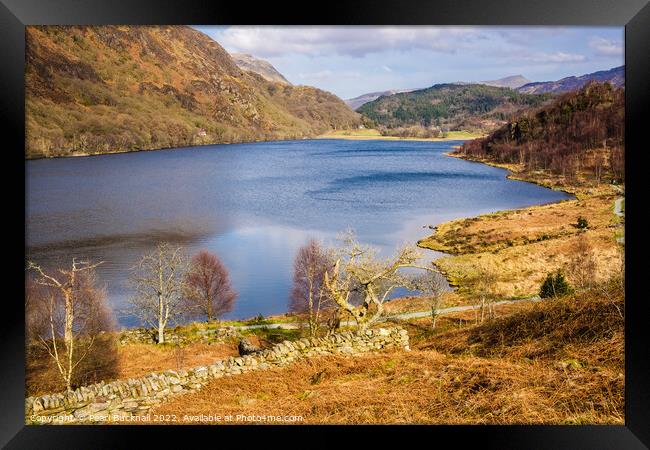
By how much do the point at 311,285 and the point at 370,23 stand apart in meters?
3.09

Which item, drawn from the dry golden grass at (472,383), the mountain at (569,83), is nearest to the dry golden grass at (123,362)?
the dry golden grass at (472,383)

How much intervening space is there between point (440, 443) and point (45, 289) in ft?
14.6

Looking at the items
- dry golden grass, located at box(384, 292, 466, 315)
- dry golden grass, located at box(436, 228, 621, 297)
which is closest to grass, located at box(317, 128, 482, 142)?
dry golden grass, located at box(436, 228, 621, 297)

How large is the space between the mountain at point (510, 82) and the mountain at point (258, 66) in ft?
8.55

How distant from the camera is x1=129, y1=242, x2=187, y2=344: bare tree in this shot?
20.7 ft

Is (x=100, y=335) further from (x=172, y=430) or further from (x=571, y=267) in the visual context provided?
(x=571, y=267)

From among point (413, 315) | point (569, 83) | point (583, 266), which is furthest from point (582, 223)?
point (413, 315)

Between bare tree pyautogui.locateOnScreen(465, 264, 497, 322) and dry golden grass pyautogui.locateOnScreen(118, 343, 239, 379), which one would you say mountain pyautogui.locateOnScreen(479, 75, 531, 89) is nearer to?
bare tree pyautogui.locateOnScreen(465, 264, 497, 322)

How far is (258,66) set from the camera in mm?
6559

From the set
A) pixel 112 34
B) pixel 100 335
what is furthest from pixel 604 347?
pixel 112 34

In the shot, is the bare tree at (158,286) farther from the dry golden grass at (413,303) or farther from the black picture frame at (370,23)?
the dry golden grass at (413,303)

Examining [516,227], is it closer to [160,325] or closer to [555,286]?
[555,286]

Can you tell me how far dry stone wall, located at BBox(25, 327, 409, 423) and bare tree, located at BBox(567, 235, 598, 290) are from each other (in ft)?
9.07

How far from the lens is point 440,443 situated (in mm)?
4918
